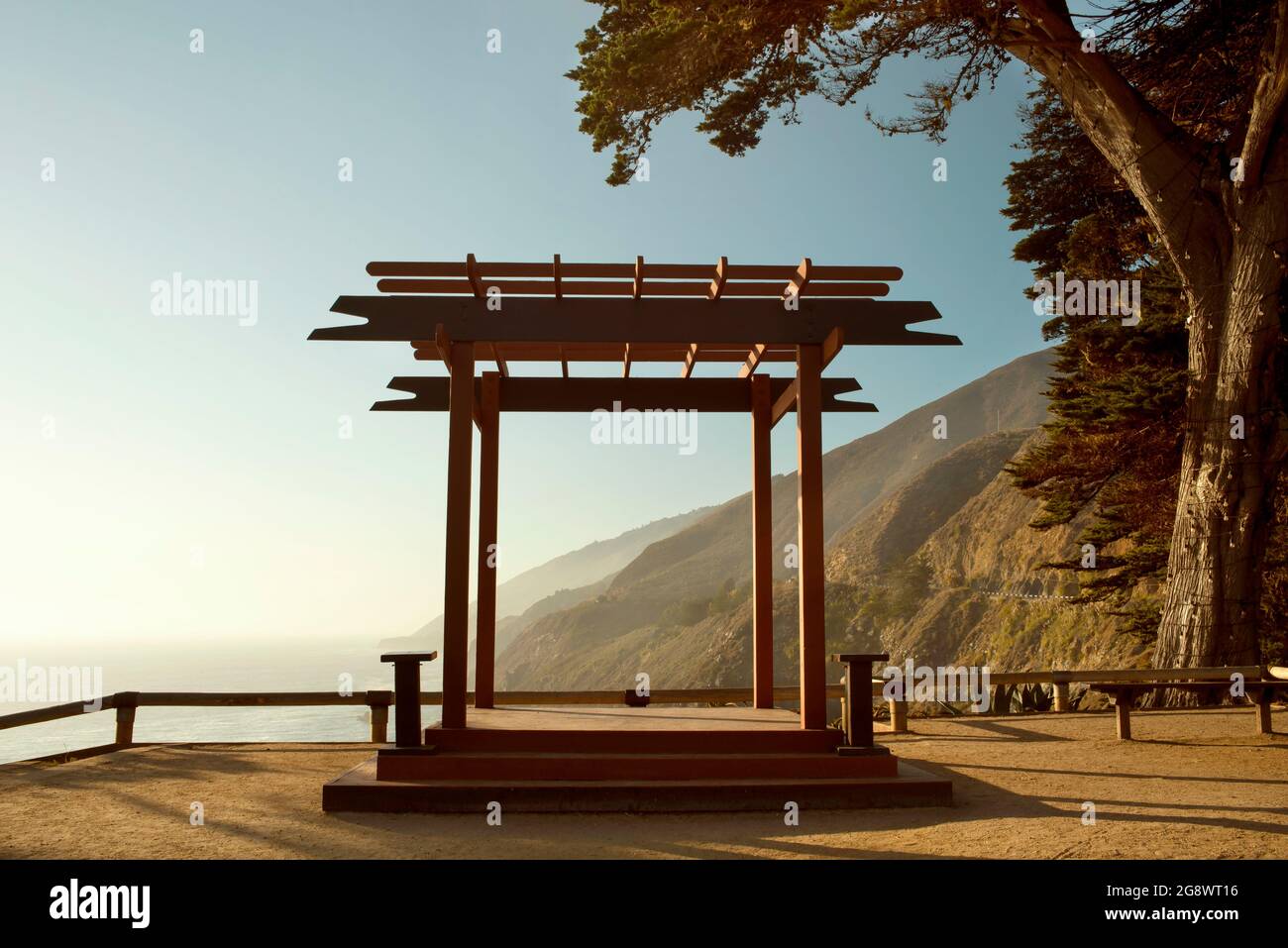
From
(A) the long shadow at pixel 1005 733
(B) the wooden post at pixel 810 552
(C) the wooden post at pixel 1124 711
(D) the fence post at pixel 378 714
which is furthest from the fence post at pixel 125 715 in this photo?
(C) the wooden post at pixel 1124 711

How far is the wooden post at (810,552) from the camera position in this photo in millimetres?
7004

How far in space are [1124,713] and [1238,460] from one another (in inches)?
164

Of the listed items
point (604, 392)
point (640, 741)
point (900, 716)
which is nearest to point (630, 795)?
point (640, 741)

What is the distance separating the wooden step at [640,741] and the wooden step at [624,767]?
131 millimetres

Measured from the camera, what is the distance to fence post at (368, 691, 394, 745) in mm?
10133

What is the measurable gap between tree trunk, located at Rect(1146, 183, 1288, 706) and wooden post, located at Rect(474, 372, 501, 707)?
29.1ft

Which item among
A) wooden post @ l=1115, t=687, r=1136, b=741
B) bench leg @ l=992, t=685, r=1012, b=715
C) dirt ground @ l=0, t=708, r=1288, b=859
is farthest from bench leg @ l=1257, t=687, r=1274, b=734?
bench leg @ l=992, t=685, r=1012, b=715

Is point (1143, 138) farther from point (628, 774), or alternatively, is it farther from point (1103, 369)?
point (628, 774)

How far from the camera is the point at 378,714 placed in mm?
10570

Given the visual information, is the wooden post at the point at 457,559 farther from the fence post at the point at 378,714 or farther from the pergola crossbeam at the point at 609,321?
the fence post at the point at 378,714
